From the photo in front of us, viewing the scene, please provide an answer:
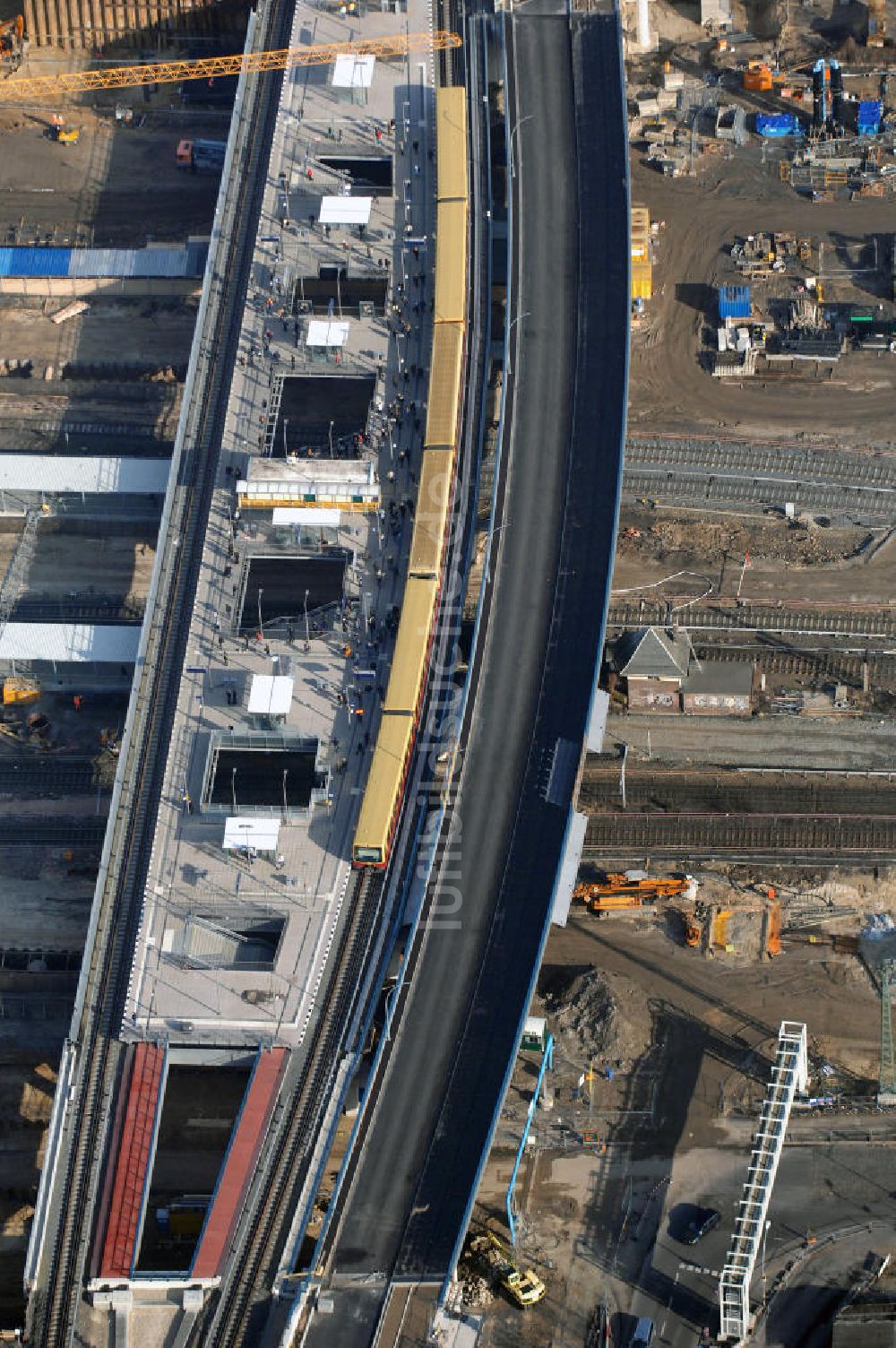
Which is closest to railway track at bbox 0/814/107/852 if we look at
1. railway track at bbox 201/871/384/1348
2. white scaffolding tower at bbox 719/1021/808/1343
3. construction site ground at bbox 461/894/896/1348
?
railway track at bbox 201/871/384/1348

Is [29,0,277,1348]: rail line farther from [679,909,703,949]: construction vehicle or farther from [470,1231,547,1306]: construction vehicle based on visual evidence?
[679,909,703,949]: construction vehicle

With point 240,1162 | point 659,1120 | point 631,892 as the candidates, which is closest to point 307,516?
point 631,892

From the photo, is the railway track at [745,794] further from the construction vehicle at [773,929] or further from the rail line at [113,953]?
the rail line at [113,953]

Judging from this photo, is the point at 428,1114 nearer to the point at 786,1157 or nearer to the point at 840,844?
the point at 786,1157

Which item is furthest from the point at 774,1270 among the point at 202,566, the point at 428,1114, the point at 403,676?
the point at 202,566

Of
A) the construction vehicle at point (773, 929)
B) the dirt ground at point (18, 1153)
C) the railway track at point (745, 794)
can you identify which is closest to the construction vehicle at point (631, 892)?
the construction vehicle at point (773, 929)

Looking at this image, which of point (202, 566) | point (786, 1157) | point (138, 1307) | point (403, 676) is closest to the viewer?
point (138, 1307)
